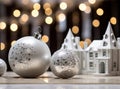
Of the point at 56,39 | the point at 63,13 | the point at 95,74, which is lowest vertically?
the point at 95,74

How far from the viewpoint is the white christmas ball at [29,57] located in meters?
0.99

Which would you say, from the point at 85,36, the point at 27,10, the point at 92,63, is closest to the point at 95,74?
the point at 92,63

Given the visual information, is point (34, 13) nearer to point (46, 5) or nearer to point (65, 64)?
point (46, 5)

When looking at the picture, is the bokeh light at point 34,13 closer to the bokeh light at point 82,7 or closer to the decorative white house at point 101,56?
the bokeh light at point 82,7

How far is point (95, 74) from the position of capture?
121 cm

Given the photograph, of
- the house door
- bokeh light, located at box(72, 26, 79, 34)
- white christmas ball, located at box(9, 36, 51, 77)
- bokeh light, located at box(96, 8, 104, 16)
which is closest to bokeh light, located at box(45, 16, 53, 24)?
bokeh light, located at box(72, 26, 79, 34)

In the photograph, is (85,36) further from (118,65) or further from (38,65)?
(38,65)

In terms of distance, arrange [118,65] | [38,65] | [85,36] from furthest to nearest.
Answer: [85,36] → [118,65] → [38,65]

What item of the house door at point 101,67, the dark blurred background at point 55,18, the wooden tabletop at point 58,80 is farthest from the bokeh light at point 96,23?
the wooden tabletop at point 58,80

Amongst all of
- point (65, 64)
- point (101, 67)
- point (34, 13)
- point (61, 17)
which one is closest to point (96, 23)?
point (61, 17)

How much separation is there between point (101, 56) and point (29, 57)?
0.31 metres

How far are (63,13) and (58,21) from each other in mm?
49

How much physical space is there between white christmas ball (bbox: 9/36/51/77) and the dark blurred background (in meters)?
0.72

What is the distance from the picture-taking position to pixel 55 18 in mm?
1751
